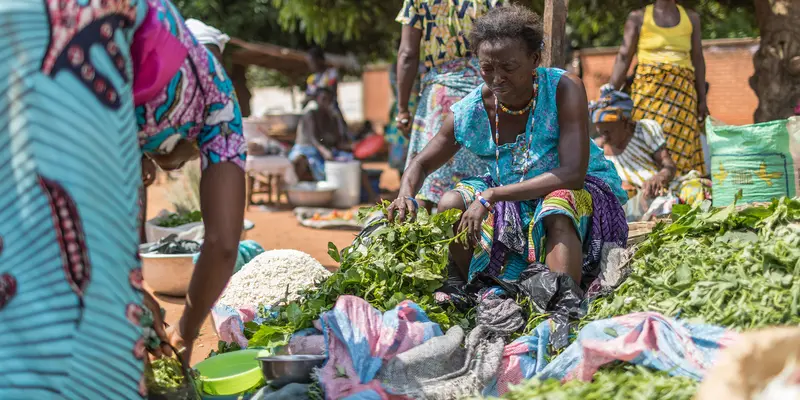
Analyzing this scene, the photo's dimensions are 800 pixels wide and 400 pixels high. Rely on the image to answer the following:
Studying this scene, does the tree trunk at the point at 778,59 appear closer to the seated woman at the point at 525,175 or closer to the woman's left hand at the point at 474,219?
the seated woman at the point at 525,175

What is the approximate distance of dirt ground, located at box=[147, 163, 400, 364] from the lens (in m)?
4.23

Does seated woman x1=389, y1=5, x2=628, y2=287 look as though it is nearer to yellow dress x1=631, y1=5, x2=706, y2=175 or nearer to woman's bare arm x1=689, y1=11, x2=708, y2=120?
yellow dress x1=631, y1=5, x2=706, y2=175

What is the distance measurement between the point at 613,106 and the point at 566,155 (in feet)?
6.90

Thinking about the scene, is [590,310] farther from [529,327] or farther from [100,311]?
[100,311]

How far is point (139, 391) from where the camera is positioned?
1.85 m

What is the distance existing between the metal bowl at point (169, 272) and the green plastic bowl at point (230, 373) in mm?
2151

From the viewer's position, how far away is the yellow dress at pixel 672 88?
570 centimetres

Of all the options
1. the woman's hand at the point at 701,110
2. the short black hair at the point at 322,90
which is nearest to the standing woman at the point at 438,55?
the woman's hand at the point at 701,110

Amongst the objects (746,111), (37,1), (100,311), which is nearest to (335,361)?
(100,311)

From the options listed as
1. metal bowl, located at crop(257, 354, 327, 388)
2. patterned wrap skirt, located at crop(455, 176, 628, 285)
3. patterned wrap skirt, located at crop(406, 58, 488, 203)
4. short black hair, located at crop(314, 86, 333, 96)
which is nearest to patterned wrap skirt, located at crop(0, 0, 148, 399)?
metal bowl, located at crop(257, 354, 327, 388)

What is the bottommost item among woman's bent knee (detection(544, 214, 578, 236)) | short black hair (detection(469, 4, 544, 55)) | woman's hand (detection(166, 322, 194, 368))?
woman's hand (detection(166, 322, 194, 368))

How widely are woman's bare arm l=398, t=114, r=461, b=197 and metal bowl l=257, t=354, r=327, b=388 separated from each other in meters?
1.32

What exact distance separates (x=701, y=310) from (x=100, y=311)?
5.86ft

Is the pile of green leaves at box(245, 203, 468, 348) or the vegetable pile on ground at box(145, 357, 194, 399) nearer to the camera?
the vegetable pile on ground at box(145, 357, 194, 399)
